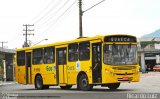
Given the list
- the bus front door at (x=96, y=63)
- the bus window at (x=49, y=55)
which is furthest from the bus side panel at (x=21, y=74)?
the bus front door at (x=96, y=63)

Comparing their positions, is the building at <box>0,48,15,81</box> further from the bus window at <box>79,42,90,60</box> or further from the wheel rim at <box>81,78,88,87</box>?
the wheel rim at <box>81,78,88,87</box>

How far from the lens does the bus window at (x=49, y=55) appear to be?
95.5 feet

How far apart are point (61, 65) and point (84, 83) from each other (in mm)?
2882

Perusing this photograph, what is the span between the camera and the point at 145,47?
11294 cm

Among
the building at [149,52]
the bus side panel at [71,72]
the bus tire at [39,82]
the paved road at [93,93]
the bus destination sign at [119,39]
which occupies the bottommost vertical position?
the paved road at [93,93]

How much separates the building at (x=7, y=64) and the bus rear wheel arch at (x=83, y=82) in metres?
31.9

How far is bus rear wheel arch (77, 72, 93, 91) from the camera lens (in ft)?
83.4

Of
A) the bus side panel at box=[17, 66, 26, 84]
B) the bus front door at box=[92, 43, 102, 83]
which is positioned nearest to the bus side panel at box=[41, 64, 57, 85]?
the bus side panel at box=[17, 66, 26, 84]

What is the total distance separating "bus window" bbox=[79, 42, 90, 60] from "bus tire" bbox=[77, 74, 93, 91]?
99cm

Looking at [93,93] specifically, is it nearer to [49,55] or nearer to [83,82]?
[83,82]

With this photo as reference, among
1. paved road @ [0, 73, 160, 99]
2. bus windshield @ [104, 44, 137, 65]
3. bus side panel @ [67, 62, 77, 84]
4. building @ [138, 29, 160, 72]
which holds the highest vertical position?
building @ [138, 29, 160, 72]

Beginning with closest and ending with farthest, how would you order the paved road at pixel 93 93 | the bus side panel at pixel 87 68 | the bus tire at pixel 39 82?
the paved road at pixel 93 93 < the bus side panel at pixel 87 68 < the bus tire at pixel 39 82

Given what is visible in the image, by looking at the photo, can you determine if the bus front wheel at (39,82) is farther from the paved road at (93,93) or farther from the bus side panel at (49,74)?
the paved road at (93,93)

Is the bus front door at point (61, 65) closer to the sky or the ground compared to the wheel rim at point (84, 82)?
closer to the sky
